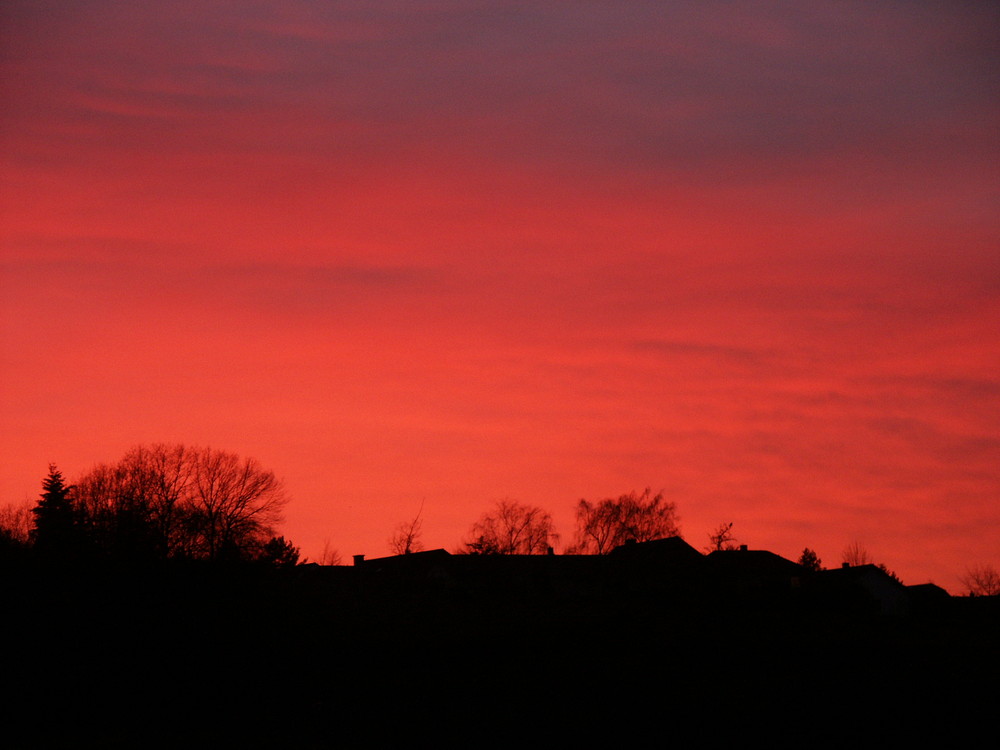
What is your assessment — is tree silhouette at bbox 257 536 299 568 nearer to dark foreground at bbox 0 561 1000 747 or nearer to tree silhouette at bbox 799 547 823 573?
dark foreground at bbox 0 561 1000 747

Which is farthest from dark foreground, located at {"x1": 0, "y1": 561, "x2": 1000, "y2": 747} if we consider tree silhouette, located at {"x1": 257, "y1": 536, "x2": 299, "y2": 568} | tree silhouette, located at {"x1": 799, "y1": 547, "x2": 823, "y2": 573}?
tree silhouette, located at {"x1": 799, "y1": 547, "x2": 823, "y2": 573}

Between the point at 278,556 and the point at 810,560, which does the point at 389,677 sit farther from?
the point at 810,560

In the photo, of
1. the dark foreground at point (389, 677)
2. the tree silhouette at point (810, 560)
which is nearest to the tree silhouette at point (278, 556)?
the dark foreground at point (389, 677)

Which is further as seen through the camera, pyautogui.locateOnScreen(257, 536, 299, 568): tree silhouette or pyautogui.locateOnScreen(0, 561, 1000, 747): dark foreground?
pyautogui.locateOnScreen(257, 536, 299, 568): tree silhouette

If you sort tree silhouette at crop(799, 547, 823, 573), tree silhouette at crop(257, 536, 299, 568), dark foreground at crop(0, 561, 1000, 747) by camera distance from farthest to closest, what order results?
tree silhouette at crop(799, 547, 823, 573) → tree silhouette at crop(257, 536, 299, 568) → dark foreground at crop(0, 561, 1000, 747)

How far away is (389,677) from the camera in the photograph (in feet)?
122

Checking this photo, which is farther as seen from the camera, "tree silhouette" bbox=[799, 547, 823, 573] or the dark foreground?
"tree silhouette" bbox=[799, 547, 823, 573]

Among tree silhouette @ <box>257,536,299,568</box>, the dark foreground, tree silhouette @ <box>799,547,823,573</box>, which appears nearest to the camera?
the dark foreground

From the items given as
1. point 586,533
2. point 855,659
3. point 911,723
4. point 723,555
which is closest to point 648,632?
point 855,659

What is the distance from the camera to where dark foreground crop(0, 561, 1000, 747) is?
29688mm

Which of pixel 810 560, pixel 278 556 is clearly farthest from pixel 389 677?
pixel 810 560

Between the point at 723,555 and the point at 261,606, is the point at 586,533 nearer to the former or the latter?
the point at 723,555

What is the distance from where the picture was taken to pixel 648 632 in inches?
1909

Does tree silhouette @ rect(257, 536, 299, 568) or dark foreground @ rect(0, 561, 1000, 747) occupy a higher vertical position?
tree silhouette @ rect(257, 536, 299, 568)
